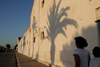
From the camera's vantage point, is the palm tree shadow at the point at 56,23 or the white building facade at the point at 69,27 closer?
the white building facade at the point at 69,27

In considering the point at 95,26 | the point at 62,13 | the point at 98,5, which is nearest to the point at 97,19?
the point at 95,26

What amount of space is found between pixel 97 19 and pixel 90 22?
1.12 feet

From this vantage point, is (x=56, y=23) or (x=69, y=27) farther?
(x=56, y=23)

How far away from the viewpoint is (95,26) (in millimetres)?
3705

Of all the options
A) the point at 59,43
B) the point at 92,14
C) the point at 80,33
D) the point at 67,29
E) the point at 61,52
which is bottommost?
the point at 61,52

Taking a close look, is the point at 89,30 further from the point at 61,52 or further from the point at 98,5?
the point at 61,52

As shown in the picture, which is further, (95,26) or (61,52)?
(61,52)

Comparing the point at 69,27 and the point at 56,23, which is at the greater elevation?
the point at 56,23

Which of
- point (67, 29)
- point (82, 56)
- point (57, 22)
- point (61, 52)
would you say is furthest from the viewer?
point (57, 22)

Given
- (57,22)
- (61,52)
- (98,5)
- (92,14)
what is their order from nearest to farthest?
1. (98,5)
2. (92,14)
3. (61,52)
4. (57,22)

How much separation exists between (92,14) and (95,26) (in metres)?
0.52

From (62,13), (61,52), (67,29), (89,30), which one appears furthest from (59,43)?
(89,30)

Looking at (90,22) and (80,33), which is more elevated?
(90,22)

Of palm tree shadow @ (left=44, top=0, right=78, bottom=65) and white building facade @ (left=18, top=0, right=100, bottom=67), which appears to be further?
palm tree shadow @ (left=44, top=0, right=78, bottom=65)
